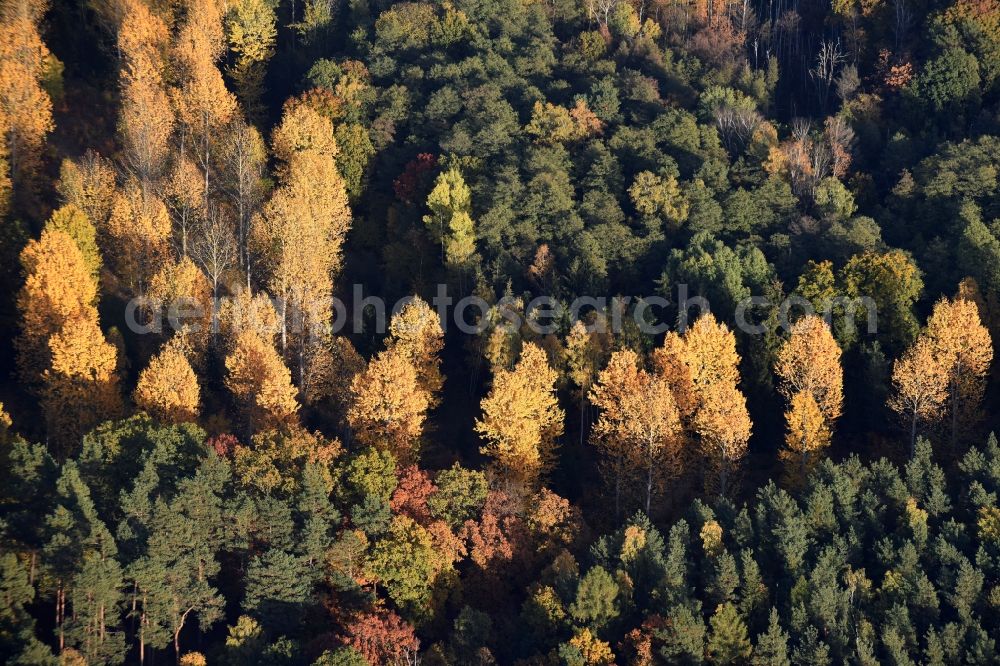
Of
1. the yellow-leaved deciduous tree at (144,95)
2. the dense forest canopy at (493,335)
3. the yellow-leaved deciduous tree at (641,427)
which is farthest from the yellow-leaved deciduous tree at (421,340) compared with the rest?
the yellow-leaved deciduous tree at (144,95)

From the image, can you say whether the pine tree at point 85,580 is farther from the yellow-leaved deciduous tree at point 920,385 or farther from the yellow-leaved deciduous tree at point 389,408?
the yellow-leaved deciduous tree at point 920,385

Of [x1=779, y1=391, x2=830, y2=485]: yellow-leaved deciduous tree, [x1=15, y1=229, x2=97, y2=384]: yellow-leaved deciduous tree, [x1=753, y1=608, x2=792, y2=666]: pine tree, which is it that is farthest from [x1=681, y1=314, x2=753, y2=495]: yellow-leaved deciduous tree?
[x1=15, y1=229, x2=97, y2=384]: yellow-leaved deciduous tree

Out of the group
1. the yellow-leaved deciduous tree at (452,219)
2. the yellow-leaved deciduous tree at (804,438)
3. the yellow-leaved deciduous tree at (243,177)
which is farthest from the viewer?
the yellow-leaved deciduous tree at (452,219)

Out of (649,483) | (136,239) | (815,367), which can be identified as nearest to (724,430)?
(649,483)

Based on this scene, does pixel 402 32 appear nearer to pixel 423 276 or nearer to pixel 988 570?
pixel 423 276

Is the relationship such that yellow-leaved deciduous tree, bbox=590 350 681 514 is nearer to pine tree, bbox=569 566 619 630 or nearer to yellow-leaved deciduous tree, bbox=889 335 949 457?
pine tree, bbox=569 566 619 630

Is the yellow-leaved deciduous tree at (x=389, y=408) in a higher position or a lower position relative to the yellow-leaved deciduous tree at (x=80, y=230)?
lower
